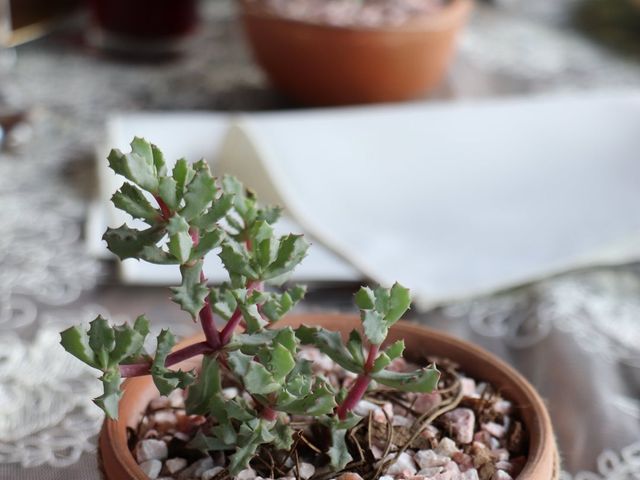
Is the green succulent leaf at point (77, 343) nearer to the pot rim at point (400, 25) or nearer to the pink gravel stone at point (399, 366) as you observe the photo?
the pink gravel stone at point (399, 366)

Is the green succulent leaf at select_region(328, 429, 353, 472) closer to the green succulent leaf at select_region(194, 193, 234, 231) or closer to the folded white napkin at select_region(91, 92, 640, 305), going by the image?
the green succulent leaf at select_region(194, 193, 234, 231)

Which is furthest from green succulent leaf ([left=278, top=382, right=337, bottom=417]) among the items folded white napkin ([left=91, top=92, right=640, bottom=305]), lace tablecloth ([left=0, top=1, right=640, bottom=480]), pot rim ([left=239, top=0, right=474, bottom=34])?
pot rim ([left=239, top=0, right=474, bottom=34])

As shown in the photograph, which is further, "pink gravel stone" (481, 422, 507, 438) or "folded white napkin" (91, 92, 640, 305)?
"folded white napkin" (91, 92, 640, 305)

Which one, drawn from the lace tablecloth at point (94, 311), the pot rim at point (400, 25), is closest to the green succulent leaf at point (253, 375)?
the lace tablecloth at point (94, 311)

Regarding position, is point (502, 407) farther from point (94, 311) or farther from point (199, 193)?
point (94, 311)

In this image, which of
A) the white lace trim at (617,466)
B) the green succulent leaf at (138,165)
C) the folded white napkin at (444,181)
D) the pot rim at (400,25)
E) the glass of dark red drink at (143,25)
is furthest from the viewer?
the glass of dark red drink at (143,25)

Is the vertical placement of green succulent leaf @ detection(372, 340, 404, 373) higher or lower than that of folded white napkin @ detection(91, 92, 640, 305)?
higher

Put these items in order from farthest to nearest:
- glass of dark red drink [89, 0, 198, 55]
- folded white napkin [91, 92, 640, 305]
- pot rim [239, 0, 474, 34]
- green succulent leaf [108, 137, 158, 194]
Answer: glass of dark red drink [89, 0, 198, 55] → pot rim [239, 0, 474, 34] → folded white napkin [91, 92, 640, 305] → green succulent leaf [108, 137, 158, 194]

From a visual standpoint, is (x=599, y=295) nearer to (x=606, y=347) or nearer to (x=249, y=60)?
(x=606, y=347)
